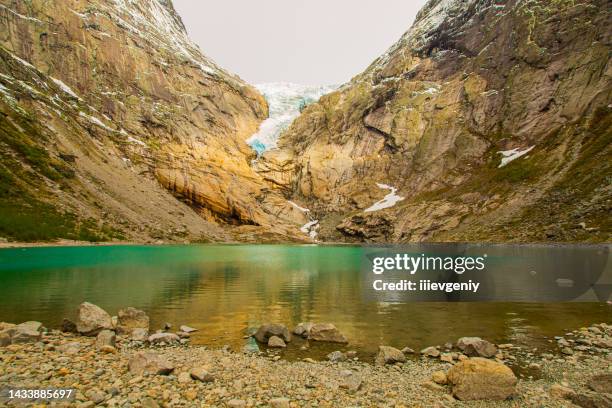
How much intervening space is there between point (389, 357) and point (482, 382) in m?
4.12

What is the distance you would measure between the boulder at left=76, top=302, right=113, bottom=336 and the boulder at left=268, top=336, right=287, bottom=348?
8.31 m

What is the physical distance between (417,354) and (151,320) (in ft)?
51.4

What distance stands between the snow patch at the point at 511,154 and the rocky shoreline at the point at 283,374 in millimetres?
155830

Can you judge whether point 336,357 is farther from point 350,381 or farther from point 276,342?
point 350,381

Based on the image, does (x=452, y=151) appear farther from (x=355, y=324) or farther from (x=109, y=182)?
(x=355, y=324)

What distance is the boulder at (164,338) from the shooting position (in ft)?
61.9

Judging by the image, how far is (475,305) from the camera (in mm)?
30609

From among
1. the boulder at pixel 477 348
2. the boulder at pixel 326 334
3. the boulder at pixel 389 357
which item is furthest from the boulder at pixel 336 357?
the boulder at pixel 477 348

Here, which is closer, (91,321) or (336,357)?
(336,357)

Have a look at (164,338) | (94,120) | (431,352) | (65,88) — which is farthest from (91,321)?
(65,88)

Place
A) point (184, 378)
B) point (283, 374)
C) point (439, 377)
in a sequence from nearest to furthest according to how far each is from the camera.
A: 1. point (184, 378)
2. point (439, 377)
3. point (283, 374)

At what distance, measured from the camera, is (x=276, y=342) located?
19.0 m

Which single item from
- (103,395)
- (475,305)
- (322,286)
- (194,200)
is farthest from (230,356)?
(194,200)

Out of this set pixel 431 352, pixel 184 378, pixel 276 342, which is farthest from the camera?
pixel 276 342
